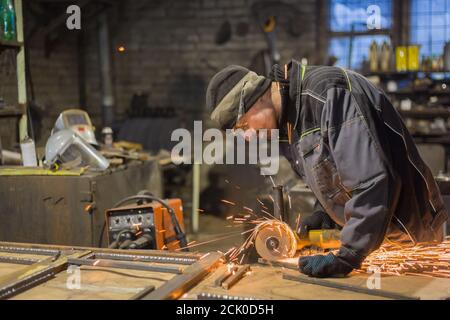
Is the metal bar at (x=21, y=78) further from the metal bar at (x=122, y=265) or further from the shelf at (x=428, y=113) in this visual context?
the shelf at (x=428, y=113)

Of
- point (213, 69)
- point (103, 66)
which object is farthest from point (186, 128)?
point (103, 66)

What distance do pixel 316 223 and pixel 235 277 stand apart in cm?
65

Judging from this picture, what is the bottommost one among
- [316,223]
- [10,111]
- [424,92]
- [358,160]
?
[316,223]

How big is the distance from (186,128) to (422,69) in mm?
3147

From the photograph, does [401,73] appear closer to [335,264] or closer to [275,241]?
[275,241]

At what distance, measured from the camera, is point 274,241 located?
7.69ft

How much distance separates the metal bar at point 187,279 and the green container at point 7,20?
3127mm

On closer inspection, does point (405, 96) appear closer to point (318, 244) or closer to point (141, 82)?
point (141, 82)

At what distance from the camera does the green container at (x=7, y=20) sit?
4.54 meters

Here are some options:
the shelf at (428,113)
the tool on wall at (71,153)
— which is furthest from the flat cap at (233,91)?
the shelf at (428,113)

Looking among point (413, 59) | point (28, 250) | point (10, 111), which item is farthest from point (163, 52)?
point (28, 250)

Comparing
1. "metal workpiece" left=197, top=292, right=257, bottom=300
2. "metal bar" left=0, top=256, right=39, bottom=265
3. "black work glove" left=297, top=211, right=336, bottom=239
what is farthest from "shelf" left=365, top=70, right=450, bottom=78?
"metal workpiece" left=197, top=292, right=257, bottom=300

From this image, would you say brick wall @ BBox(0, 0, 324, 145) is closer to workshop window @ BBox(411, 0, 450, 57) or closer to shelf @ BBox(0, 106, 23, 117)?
workshop window @ BBox(411, 0, 450, 57)

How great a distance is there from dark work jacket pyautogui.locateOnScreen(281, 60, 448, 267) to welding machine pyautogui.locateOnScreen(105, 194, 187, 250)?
0.93 metres
